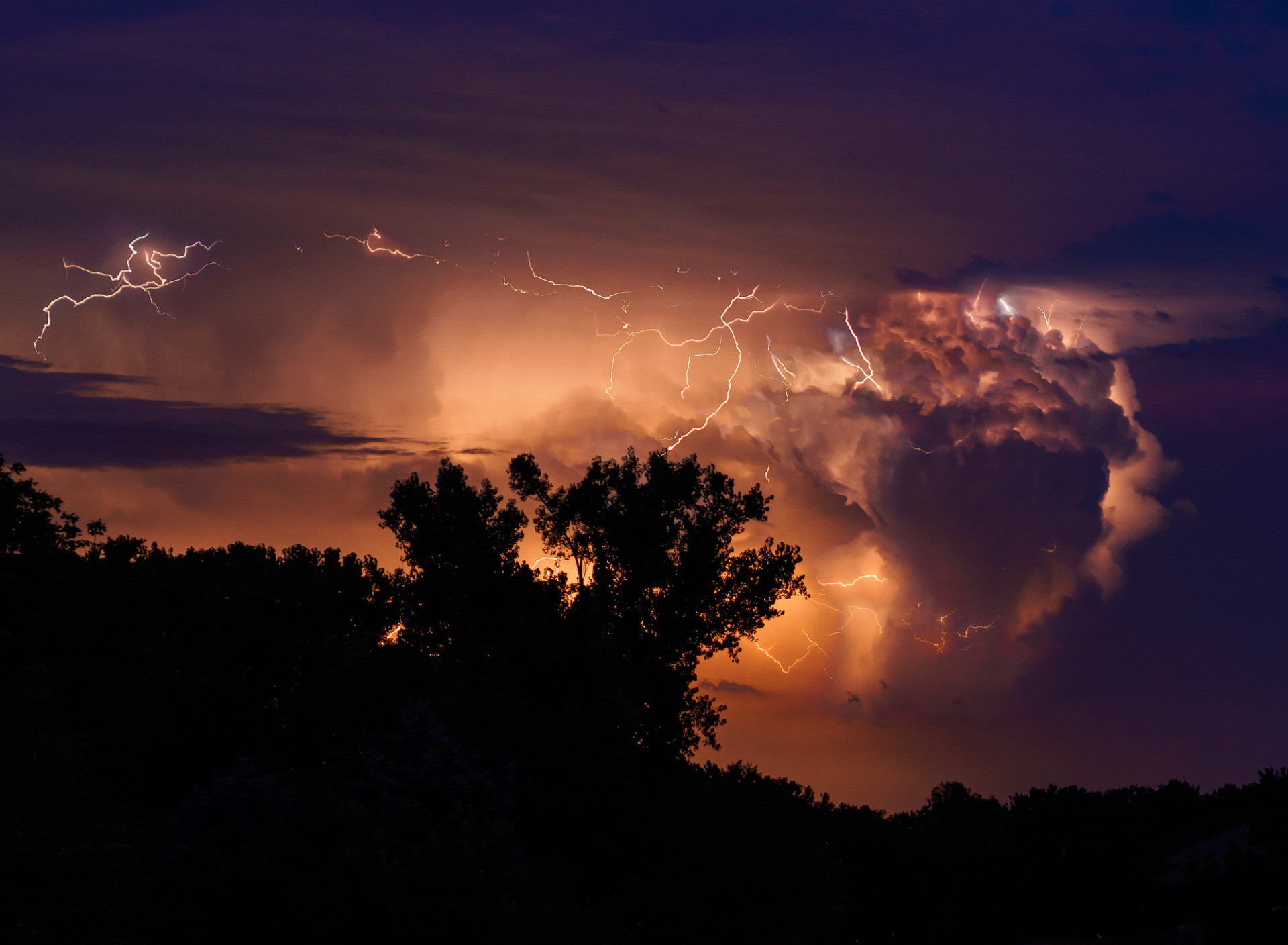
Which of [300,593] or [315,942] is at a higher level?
[300,593]

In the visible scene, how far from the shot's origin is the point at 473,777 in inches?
1035

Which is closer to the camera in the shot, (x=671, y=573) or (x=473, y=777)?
(x=473, y=777)

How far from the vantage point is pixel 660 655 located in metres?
37.1

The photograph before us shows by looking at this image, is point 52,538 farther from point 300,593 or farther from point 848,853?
point 848,853

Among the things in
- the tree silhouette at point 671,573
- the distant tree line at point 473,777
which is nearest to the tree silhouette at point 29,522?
the distant tree line at point 473,777

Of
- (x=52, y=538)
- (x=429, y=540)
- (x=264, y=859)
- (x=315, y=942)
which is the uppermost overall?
(x=429, y=540)

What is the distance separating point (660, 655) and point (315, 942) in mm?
16970

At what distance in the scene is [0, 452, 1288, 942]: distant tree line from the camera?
21.4 metres

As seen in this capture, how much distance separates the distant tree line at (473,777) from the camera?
21438 mm

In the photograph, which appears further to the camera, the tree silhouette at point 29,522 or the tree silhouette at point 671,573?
the tree silhouette at point 671,573

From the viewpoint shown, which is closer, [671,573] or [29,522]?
[29,522]

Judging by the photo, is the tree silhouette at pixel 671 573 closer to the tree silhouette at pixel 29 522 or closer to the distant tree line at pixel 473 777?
the distant tree line at pixel 473 777

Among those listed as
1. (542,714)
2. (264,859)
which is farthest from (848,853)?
(264,859)

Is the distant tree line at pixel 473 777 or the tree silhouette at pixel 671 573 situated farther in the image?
the tree silhouette at pixel 671 573
